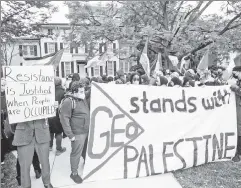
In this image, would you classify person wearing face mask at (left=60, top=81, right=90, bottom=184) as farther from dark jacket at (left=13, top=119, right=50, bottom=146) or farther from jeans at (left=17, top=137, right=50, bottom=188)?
jeans at (left=17, top=137, right=50, bottom=188)

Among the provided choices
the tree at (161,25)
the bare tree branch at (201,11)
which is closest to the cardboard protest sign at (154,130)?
the tree at (161,25)

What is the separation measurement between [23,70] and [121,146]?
194 centimetres

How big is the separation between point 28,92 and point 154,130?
7.02 feet

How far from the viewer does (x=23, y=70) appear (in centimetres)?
364

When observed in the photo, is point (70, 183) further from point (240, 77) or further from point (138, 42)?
point (138, 42)

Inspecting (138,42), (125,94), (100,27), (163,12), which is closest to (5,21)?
(100,27)

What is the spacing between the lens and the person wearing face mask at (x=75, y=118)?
4129 millimetres

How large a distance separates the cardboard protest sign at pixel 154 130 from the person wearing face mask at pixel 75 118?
0.13 m

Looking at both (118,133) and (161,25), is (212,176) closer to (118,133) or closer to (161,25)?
(118,133)

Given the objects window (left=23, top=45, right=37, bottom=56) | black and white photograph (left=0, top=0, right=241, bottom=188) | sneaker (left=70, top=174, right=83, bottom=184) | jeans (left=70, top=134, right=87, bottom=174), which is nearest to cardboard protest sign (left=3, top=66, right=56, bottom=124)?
black and white photograph (left=0, top=0, right=241, bottom=188)

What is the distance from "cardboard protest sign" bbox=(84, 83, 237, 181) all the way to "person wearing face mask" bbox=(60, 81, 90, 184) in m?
0.13

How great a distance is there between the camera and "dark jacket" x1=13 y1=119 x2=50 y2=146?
3721 millimetres

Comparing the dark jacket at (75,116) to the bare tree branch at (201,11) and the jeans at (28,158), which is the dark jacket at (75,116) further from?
the bare tree branch at (201,11)

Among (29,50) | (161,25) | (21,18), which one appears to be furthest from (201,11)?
(29,50)
